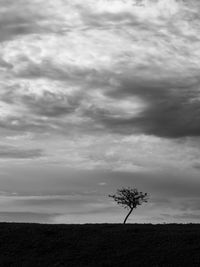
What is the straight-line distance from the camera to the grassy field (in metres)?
57.8

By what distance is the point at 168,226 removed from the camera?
76250 mm

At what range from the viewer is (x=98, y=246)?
62.8 m

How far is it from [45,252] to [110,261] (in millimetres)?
9375

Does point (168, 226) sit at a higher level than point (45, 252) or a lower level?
higher

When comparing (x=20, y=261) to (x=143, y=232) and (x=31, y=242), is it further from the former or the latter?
(x=143, y=232)

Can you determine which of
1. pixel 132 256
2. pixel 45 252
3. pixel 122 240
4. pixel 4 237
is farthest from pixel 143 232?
pixel 4 237

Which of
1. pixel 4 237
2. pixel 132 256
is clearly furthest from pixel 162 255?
pixel 4 237

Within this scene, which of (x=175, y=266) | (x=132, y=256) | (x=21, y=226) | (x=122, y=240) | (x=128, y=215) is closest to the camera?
(x=175, y=266)

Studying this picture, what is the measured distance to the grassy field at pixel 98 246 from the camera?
5781 cm

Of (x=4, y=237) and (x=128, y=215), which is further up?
(x=128, y=215)

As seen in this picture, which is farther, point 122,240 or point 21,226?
point 21,226

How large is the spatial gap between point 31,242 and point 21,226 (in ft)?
29.2

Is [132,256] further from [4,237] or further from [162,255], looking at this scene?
[4,237]

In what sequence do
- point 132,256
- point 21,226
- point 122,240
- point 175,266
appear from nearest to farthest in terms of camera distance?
point 175,266 → point 132,256 → point 122,240 → point 21,226
